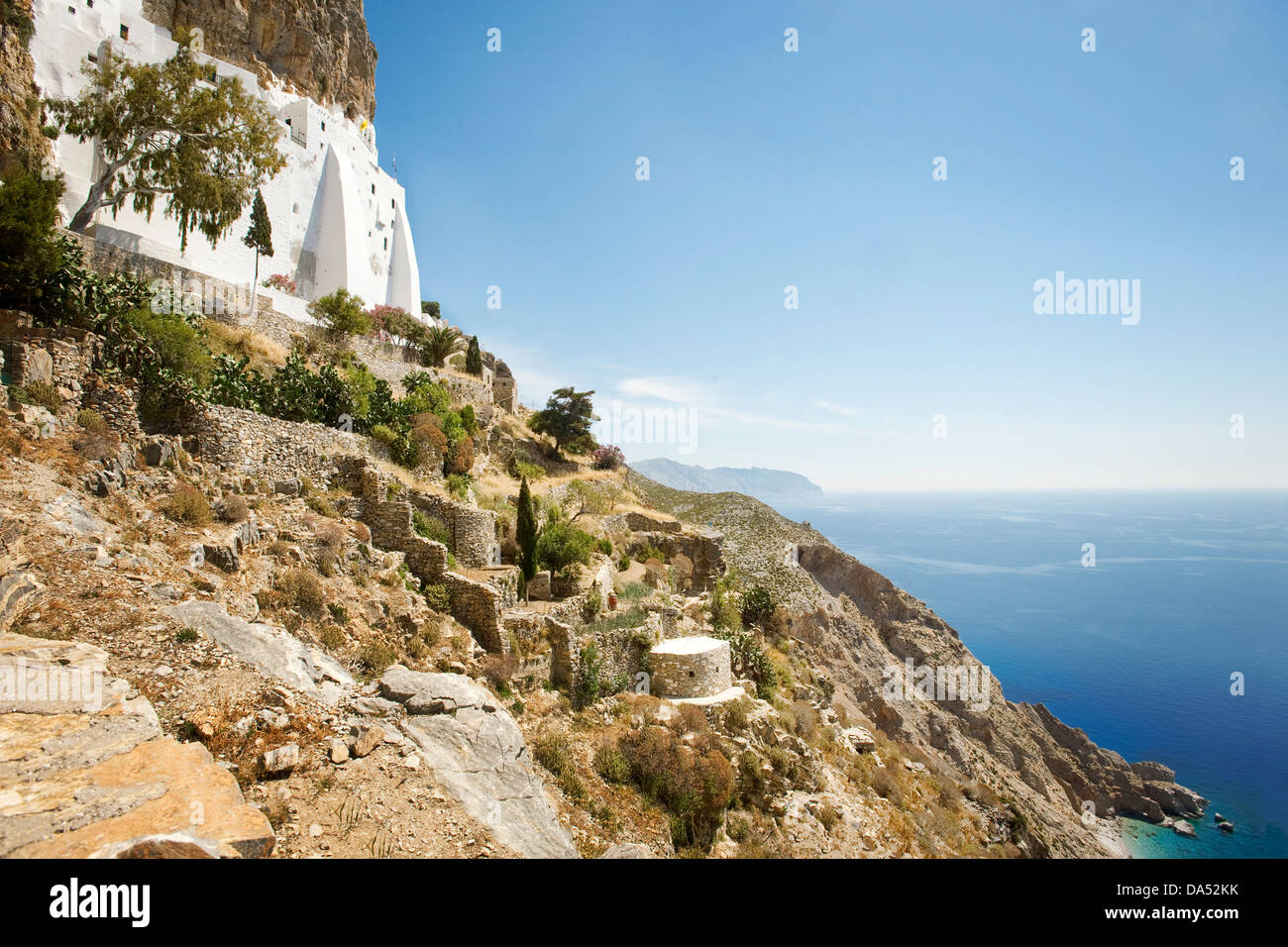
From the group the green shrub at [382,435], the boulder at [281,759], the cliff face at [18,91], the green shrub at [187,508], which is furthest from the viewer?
the cliff face at [18,91]

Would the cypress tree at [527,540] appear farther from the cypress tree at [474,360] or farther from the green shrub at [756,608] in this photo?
the cypress tree at [474,360]

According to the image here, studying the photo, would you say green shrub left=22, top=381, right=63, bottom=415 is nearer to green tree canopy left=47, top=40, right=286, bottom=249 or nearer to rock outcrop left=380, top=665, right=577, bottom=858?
rock outcrop left=380, top=665, right=577, bottom=858

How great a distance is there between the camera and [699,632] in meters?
17.2

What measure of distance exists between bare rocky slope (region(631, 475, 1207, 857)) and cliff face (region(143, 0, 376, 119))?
30.7 meters

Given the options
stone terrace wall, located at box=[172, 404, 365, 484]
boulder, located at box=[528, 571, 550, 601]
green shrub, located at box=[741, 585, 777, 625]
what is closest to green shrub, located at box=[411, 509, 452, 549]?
stone terrace wall, located at box=[172, 404, 365, 484]

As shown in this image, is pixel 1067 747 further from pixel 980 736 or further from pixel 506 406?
pixel 506 406

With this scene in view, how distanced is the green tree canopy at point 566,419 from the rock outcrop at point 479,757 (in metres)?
21.0

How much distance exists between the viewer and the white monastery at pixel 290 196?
2070 centimetres

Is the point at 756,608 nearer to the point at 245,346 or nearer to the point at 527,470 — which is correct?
the point at 527,470

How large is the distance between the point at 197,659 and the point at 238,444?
A: 687 cm

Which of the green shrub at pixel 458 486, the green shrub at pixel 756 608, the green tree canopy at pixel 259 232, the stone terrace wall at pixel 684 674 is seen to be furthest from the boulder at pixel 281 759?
the green tree canopy at pixel 259 232

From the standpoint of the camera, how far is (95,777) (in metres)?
4.15

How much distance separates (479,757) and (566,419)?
897 inches
